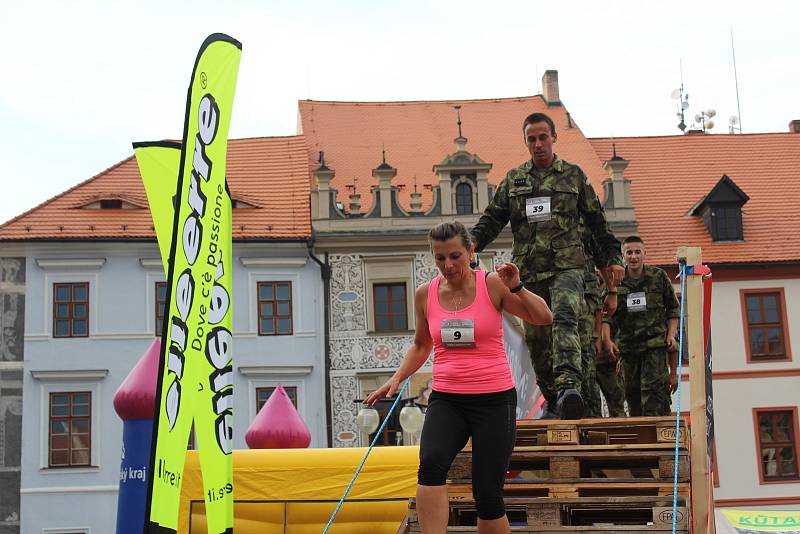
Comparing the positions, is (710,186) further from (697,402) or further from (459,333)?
(459,333)

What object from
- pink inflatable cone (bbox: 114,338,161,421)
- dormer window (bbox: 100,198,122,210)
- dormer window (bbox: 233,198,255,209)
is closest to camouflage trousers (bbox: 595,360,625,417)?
pink inflatable cone (bbox: 114,338,161,421)

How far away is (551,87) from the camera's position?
37.6 m

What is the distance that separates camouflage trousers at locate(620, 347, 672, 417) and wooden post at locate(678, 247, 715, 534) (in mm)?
3051

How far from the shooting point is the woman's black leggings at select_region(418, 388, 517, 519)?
207 inches

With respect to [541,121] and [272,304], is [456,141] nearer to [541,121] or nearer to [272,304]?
[272,304]

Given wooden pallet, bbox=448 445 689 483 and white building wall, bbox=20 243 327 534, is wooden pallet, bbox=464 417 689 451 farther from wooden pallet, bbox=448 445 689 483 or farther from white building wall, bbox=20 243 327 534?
white building wall, bbox=20 243 327 534

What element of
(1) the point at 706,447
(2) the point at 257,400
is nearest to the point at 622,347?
(1) the point at 706,447

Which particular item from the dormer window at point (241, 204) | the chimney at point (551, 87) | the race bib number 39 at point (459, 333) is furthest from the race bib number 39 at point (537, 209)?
the chimney at point (551, 87)

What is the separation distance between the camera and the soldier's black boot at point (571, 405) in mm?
6949

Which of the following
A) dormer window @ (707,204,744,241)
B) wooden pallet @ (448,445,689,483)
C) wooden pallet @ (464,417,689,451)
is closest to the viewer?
wooden pallet @ (448,445,689,483)

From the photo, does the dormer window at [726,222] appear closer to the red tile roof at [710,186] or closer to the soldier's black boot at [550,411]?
the red tile roof at [710,186]

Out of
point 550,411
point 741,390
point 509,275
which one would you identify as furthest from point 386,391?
point 741,390

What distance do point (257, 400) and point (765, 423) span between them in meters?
Answer: 13.3

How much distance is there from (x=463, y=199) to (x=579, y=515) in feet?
86.3
